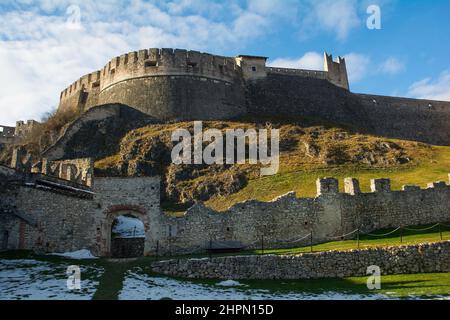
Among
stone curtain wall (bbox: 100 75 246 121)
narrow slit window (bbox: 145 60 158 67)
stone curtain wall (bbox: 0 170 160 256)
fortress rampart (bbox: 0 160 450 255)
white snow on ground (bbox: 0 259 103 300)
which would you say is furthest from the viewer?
narrow slit window (bbox: 145 60 158 67)

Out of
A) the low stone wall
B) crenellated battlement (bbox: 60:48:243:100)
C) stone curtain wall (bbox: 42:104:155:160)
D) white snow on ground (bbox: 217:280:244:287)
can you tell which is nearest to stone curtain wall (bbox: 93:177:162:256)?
the low stone wall

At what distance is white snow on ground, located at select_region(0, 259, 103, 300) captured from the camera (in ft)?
47.9

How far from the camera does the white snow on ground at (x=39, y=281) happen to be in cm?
1461

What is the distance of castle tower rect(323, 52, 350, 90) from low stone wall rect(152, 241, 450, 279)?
177 feet

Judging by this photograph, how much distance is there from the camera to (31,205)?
22406 mm

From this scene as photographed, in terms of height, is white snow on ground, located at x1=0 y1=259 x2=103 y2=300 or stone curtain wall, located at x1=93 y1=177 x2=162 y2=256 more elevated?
stone curtain wall, located at x1=93 y1=177 x2=162 y2=256

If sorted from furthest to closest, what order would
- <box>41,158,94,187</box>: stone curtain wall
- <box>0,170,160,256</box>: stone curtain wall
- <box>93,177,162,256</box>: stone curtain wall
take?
<box>41,158,94,187</box>: stone curtain wall → <box>93,177,162,256</box>: stone curtain wall → <box>0,170,160,256</box>: stone curtain wall

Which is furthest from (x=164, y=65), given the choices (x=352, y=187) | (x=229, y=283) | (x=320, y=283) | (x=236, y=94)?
(x=320, y=283)

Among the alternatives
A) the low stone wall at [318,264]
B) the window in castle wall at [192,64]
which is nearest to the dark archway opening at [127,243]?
the low stone wall at [318,264]

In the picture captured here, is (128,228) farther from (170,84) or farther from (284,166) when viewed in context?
(170,84)

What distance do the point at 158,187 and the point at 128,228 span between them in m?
6.54

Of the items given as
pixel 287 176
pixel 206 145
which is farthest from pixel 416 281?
pixel 206 145

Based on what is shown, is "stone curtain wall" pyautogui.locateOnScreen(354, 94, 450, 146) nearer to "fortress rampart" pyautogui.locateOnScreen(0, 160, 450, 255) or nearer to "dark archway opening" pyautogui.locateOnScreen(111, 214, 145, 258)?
"fortress rampart" pyautogui.locateOnScreen(0, 160, 450, 255)
